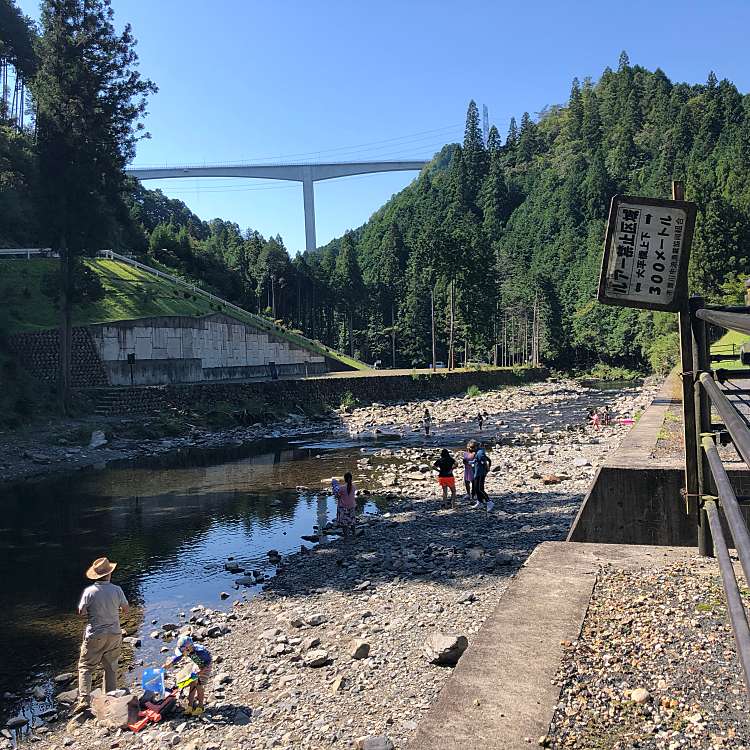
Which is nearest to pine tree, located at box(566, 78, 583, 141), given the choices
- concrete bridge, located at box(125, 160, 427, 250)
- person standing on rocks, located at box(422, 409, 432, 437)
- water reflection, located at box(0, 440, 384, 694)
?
concrete bridge, located at box(125, 160, 427, 250)

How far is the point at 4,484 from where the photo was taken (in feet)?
85.9

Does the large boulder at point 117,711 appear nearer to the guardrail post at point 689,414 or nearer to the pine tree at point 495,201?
the guardrail post at point 689,414

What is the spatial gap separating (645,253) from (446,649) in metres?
5.38

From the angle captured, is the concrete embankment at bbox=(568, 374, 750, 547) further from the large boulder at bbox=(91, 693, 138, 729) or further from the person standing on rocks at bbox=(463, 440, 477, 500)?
the person standing on rocks at bbox=(463, 440, 477, 500)

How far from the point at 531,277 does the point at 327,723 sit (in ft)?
340

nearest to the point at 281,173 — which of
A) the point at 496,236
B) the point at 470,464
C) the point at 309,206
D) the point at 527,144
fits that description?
the point at 309,206

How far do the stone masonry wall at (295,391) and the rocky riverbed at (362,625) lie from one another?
81.6 ft

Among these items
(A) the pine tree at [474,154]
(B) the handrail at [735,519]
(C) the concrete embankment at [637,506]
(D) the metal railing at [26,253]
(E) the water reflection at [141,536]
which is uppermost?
(A) the pine tree at [474,154]

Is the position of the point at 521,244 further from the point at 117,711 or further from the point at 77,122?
the point at 117,711

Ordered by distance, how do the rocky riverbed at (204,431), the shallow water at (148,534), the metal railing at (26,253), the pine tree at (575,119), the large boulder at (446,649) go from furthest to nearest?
the pine tree at (575,119), the metal railing at (26,253), the rocky riverbed at (204,431), the shallow water at (148,534), the large boulder at (446,649)

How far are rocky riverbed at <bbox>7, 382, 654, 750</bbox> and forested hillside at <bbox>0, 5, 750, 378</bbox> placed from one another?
32.0 m

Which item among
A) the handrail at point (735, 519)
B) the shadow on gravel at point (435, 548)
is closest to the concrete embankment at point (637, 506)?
the shadow on gravel at point (435, 548)

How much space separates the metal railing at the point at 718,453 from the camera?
2090 mm

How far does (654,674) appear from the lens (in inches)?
159
